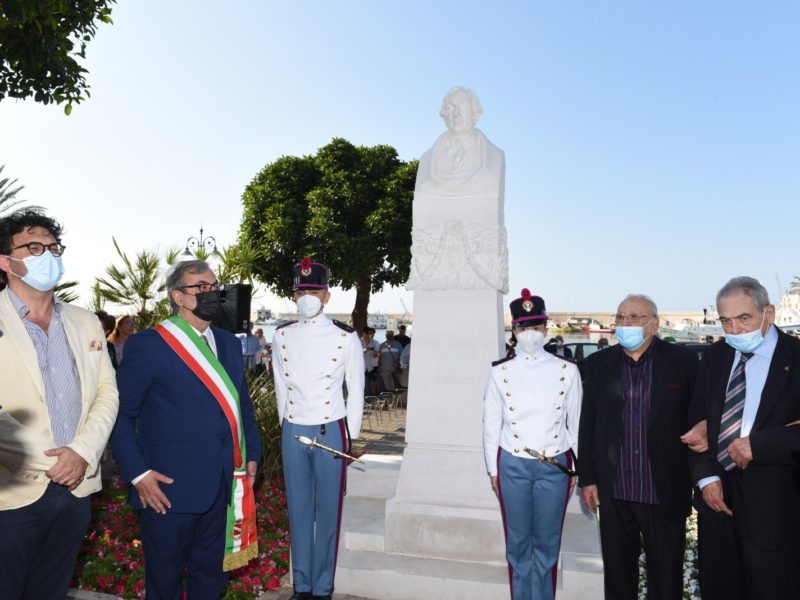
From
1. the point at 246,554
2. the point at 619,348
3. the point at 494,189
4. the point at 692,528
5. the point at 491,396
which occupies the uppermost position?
the point at 494,189

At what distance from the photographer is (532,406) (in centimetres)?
365

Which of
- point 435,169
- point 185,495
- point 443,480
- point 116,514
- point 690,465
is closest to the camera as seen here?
point 185,495

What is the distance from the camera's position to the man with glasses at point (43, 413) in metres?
2.67

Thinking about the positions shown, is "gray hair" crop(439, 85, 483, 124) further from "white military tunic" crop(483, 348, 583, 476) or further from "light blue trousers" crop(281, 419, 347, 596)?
"light blue trousers" crop(281, 419, 347, 596)

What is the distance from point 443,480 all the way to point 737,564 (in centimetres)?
218

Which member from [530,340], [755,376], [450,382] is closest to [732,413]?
[755,376]

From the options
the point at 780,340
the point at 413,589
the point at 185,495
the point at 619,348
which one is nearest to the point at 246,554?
the point at 185,495

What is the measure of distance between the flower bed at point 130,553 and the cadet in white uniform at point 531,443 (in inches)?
Result: 80.1

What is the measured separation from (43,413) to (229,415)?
2.86 feet

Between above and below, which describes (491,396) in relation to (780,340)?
below

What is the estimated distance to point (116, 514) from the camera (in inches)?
239

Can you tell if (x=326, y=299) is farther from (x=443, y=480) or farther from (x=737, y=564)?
(x=737, y=564)

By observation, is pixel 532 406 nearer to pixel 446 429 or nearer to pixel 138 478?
pixel 446 429

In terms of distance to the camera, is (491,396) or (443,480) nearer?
(491,396)
